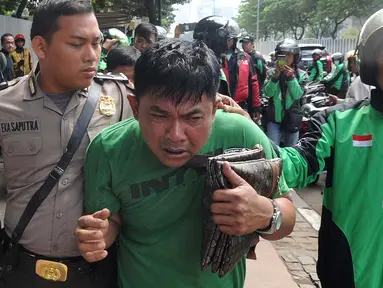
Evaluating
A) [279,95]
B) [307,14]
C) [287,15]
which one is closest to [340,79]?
[279,95]

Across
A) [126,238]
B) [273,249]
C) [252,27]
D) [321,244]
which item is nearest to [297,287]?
[273,249]

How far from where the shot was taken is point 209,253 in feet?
4.67

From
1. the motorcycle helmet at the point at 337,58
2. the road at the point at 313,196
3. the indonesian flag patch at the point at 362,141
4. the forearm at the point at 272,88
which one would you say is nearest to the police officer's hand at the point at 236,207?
the indonesian flag patch at the point at 362,141

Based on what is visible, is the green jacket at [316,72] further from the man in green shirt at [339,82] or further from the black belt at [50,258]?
the black belt at [50,258]

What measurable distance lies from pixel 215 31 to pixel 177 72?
3.54 m

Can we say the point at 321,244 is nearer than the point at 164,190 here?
No

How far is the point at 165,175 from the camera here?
156cm

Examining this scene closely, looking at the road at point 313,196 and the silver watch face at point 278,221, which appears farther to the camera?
the road at point 313,196

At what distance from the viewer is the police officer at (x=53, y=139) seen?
186 centimetres

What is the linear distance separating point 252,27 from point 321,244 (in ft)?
195

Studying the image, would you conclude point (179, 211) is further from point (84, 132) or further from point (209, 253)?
point (84, 132)

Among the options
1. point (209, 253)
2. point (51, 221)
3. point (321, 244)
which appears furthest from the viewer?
point (321, 244)

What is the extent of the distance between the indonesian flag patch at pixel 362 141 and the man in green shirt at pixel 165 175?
1.41ft

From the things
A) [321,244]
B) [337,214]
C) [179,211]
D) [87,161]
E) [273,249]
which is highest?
[87,161]
